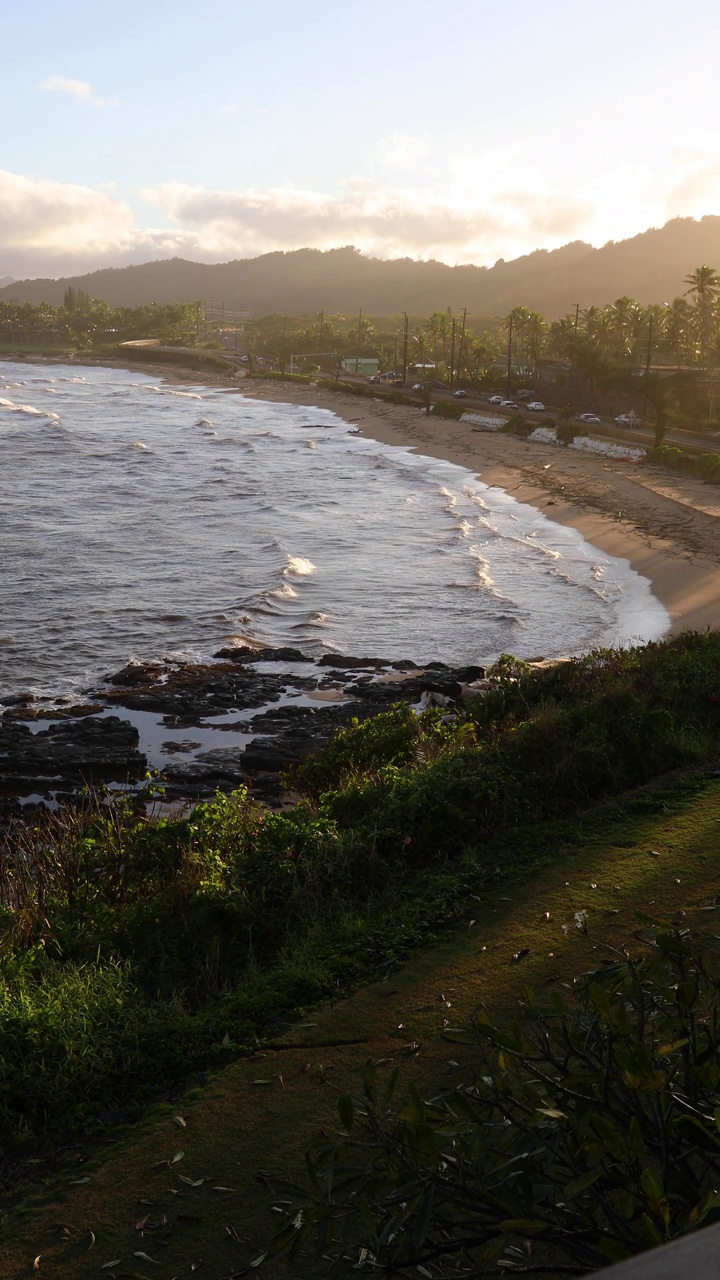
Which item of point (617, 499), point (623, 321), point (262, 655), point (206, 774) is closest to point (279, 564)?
point (262, 655)

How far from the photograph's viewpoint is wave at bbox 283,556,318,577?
109 feet

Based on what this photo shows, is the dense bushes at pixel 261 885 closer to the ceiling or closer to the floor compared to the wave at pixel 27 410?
closer to the floor

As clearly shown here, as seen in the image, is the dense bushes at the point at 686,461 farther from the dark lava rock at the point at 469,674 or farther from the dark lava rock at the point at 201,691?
the dark lava rock at the point at 201,691

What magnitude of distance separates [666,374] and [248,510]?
39473 millimetres

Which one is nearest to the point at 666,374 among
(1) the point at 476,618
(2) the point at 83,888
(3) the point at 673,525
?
(3) the point at 673,525

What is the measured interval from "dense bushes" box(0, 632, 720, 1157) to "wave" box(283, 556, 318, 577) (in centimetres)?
2035

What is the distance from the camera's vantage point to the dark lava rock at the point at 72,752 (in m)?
16.8

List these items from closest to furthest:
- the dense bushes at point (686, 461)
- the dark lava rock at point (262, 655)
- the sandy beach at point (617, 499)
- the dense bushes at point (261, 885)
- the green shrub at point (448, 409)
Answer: the dense bushes at point (261, 885) → the dark lava rock at point (262, 655) → the sandy beach at point (617, 499) → the dense bushes at point (686, 461) → the green shrub at point (448, 409)

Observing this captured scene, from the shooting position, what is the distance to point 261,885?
858cm

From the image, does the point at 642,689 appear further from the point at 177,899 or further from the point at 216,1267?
the point at 216,1267

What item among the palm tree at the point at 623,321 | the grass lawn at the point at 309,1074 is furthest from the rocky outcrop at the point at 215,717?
the palm tree at the point at 623,321

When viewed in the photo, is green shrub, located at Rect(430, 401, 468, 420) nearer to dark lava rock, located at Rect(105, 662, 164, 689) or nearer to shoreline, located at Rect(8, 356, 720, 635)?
shoreline, located at Rect(8, 356, 720, 635)

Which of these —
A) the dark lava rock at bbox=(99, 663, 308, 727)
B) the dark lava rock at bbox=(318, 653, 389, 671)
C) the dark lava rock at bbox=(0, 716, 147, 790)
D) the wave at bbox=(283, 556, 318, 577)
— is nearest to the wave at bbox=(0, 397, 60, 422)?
the wave at bbox=(283, 556, 318, 577)

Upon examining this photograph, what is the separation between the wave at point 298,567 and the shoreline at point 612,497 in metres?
10.6
